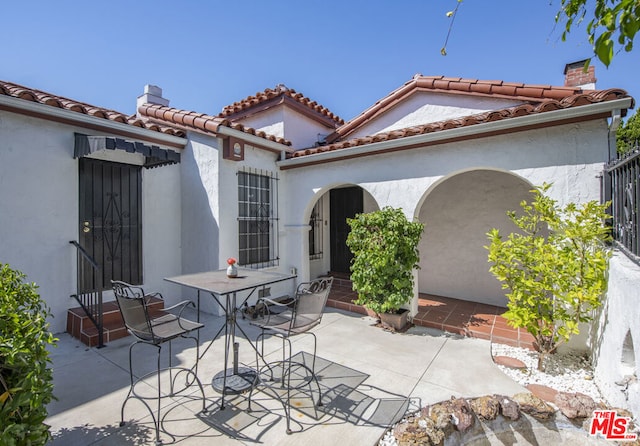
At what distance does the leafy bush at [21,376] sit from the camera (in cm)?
184

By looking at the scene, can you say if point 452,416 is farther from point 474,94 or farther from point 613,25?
point 474,94

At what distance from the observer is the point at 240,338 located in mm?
5492

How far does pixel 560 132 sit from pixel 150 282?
28.2 feet

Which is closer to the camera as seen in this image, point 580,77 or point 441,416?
point 441,416

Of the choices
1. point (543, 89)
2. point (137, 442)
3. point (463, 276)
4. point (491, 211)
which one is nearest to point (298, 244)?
point (463, 276)

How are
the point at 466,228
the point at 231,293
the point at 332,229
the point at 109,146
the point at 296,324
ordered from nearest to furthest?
the point at 231,293 → the point at 296,324 → the point at 109,146 → the point at 466,228 → the point at 332,229

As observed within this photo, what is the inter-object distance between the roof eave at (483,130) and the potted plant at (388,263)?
4.69 feet

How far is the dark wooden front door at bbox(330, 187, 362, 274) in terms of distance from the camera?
10117 millimetres

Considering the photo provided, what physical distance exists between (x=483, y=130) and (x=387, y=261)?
2.96 meters

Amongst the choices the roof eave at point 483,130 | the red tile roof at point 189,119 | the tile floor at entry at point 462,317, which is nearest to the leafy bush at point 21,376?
the red tile roof at point 189,119

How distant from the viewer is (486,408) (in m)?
3.17

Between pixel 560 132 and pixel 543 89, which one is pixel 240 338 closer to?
pixel 560 132

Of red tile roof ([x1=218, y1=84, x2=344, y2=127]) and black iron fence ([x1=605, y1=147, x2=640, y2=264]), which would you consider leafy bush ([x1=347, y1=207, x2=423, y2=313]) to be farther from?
red tile roof ([x1=218, y1=84, x2=344, y2=127])

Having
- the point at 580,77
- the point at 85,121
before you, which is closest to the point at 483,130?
the point at 580,77
